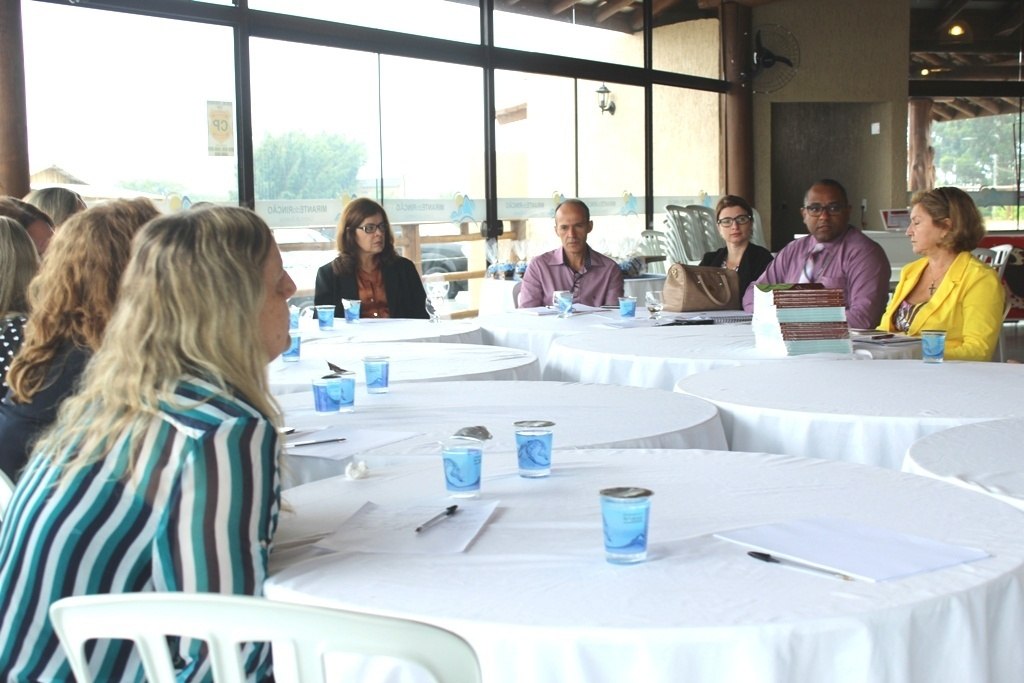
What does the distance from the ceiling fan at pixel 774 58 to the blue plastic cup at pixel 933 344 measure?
966 centimetres

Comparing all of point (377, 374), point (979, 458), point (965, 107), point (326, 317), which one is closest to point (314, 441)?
point (377, 374)

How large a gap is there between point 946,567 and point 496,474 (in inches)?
32.7

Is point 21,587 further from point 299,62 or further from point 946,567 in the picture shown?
point 299,62

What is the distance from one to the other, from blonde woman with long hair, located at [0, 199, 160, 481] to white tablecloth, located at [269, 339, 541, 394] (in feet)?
3.43

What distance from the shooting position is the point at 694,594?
4.36ft

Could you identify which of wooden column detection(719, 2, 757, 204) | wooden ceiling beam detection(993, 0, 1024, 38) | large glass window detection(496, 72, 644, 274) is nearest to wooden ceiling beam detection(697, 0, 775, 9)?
wooden column detection(719, 2, 757, 204)

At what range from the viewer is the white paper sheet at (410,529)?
1550 mm

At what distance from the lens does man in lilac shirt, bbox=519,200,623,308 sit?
5.74 metres

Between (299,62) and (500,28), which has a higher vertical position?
(500,28)

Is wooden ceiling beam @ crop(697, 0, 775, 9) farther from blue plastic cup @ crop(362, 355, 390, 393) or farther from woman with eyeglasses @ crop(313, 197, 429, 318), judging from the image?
blue plastic cup @ crop(362, 355, 390, 393)

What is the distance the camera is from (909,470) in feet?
7.02

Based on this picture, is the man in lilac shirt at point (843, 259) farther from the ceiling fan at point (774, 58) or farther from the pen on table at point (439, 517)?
the ceiling fan at point (774, 58)

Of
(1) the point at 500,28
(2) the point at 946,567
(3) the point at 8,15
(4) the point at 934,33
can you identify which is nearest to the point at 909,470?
(2) the point at 946,567

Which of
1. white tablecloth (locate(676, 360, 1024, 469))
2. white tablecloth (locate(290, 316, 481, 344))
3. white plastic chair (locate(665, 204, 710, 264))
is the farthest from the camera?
white plastic chair (locate(665, 204, 710, 264))
